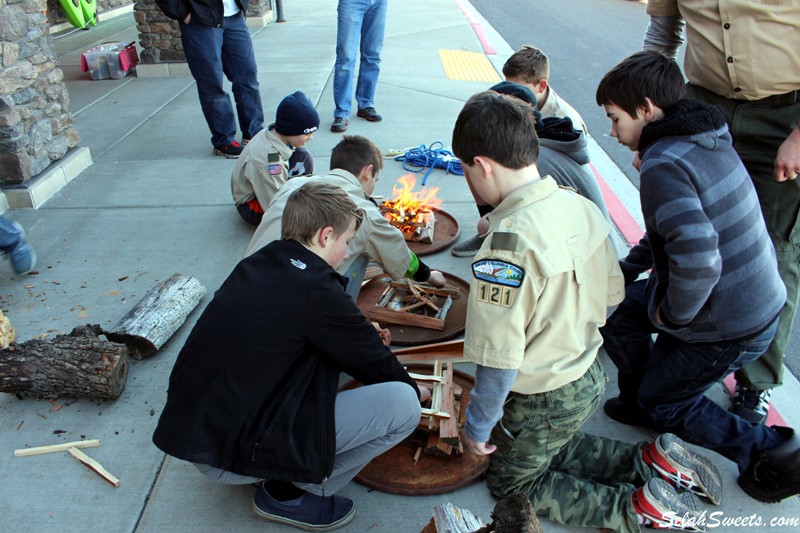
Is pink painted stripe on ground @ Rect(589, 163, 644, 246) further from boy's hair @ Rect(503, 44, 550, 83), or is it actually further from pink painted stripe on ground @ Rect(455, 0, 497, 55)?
pink painted stripe on ground @ Rect(455, 0, 497, 55)

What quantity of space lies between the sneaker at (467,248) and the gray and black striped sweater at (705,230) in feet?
6.44

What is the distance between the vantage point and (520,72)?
380 centimetres

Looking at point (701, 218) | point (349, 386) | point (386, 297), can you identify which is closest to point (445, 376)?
point (349, 386)

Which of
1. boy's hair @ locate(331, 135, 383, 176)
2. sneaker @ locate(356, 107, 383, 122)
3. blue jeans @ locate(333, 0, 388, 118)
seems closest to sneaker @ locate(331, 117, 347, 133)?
blue jeans @ locate(333, 0, 388, 118)

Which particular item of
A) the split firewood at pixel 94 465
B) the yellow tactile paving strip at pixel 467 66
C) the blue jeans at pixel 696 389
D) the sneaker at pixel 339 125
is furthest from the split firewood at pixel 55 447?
the yellow tactile paving strip at pixel 467 66

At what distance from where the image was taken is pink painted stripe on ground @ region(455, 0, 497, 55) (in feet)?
34.8

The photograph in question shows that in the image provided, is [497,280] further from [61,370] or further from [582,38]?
[582,38]

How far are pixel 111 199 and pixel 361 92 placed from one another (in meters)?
3.18

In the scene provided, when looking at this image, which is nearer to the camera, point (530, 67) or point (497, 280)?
point (497, 280)

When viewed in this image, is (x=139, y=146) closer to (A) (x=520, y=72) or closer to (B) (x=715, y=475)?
(A) (x=520, y=72)

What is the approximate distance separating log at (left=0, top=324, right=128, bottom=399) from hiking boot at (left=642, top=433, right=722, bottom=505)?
8.23 ft

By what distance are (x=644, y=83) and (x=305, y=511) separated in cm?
210

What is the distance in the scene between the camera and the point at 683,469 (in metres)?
2.37

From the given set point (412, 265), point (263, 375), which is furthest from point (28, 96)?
point (263, 375)
